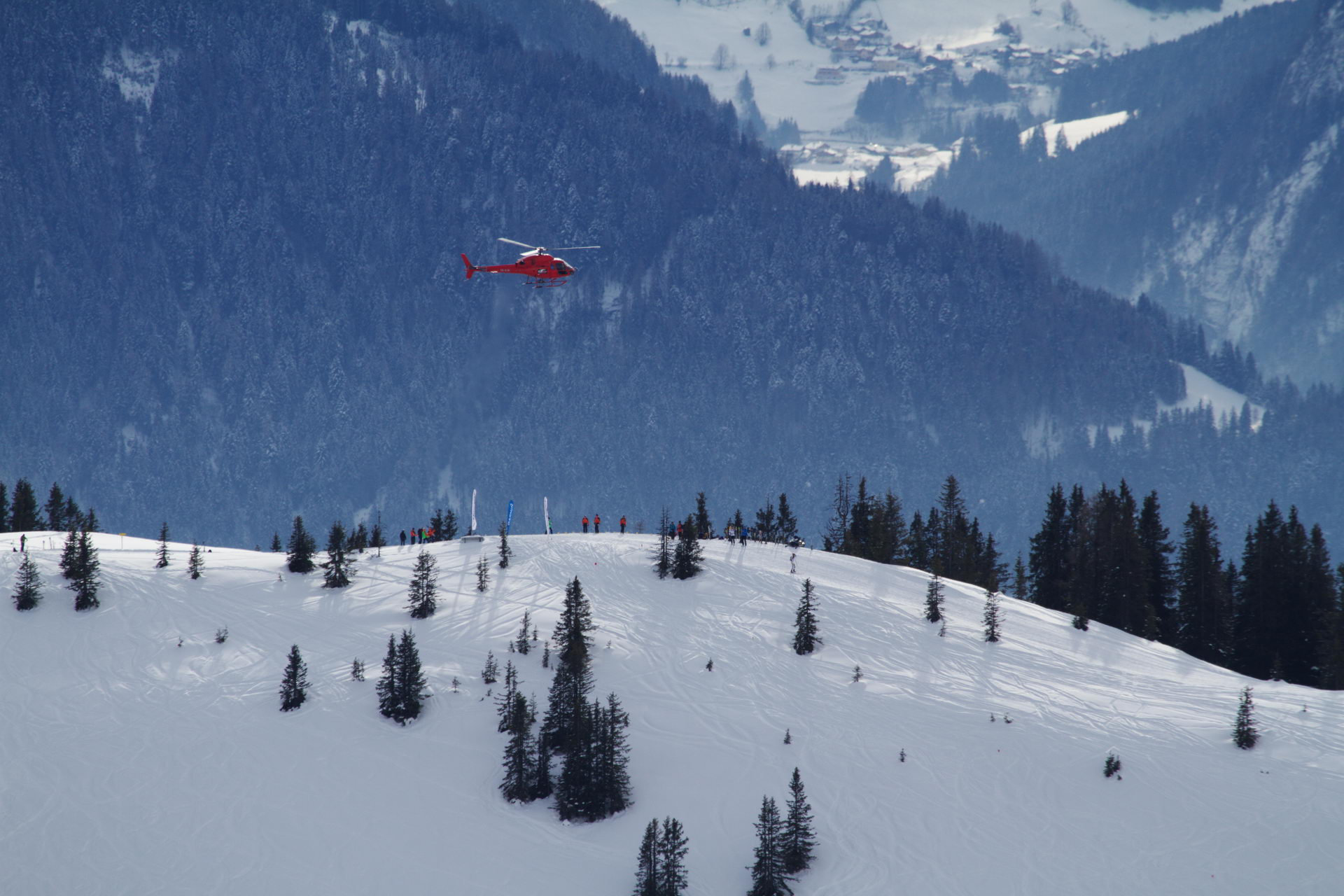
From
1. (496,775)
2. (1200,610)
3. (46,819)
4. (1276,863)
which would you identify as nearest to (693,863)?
(496,775)

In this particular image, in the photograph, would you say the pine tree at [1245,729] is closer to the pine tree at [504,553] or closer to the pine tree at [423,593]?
the pine tree at [423,593]

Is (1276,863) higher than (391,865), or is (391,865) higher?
(1276,863)

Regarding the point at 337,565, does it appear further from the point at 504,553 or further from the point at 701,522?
the point at 701,522

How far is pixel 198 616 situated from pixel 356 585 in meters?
7.19

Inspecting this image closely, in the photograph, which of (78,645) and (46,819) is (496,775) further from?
(78,645)

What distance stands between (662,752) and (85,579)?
92.8 ft

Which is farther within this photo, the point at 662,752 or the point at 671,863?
the point at 662,752

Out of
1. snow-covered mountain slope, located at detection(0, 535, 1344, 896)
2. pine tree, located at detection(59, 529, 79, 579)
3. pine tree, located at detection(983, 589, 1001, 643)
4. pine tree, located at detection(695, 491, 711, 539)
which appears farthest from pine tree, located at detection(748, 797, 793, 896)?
pine tree, located at detection(59, 529, 79, 579)

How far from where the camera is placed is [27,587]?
54.3 m

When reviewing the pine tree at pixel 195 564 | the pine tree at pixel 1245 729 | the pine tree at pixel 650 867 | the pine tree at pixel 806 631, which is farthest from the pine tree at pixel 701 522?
the pine tree at pixel 650 867

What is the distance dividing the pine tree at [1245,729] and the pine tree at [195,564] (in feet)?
150

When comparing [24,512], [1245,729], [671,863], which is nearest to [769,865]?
[671,863]

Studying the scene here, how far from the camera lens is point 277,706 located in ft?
157

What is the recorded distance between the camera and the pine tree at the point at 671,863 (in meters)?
37.5
